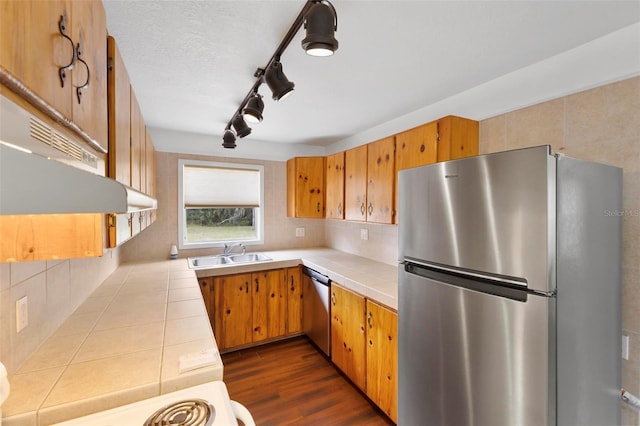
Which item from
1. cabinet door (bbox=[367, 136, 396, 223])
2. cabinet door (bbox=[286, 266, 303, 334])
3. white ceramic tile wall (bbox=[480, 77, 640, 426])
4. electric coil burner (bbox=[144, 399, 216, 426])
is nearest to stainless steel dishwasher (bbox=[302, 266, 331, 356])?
cabinet door (bbox=[286, 266, 303, 334])

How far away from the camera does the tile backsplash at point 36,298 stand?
Result: 36.0 inches

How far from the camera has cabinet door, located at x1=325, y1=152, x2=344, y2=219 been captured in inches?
113

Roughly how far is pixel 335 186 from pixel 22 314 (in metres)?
A: 2.46

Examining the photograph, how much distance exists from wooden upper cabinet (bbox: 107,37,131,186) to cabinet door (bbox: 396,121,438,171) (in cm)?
172

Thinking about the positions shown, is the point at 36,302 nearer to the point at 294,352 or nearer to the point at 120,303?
the point at 120,303

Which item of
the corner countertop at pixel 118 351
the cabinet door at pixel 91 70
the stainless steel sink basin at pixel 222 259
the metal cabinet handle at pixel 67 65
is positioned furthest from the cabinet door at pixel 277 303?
the metal cabinet handle at pixel 67 65

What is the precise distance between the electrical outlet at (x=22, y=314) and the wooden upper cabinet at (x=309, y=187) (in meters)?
2.48

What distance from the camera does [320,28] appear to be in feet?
3.24

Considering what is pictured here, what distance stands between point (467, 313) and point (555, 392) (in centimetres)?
36

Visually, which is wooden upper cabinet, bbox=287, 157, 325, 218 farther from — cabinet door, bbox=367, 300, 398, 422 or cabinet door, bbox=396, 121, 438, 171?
cabinet door, bbox=367, 300, 398, 422

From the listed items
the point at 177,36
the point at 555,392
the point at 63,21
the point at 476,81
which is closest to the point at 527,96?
the point at 476,81

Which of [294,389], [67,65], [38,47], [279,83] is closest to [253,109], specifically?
[279,83]

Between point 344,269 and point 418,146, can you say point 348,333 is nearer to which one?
point 344,269

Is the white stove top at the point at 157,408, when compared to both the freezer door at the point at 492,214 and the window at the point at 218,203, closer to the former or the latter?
the freezer door at the point at 492,214
